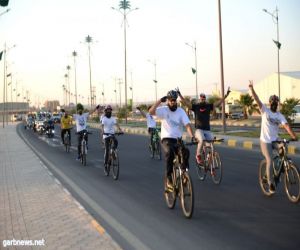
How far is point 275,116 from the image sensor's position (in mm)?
9391

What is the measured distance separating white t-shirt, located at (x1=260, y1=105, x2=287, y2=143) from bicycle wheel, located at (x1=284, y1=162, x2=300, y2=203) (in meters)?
0.69

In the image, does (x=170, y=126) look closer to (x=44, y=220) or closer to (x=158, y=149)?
(x=44, y=220)

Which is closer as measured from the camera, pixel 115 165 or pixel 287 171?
pixel 287 171

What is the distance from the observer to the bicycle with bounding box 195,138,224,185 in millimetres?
11594

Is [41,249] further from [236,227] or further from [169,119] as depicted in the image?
[169,119]

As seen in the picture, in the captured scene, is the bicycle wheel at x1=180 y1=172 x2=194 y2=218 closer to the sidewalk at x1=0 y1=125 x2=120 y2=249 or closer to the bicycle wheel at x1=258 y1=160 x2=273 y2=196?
the sidewalk at x1=0 y1=125 x2=120 y2=249

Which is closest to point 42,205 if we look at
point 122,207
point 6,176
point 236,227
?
point 122,207

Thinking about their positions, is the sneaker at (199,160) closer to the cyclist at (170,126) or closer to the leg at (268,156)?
the leg at (268,156)

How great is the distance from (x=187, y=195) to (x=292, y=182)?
6.68 ft

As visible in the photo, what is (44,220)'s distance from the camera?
784 centimetres

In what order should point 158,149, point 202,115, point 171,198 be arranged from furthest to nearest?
point 158,149
point 202,115
point 171,198

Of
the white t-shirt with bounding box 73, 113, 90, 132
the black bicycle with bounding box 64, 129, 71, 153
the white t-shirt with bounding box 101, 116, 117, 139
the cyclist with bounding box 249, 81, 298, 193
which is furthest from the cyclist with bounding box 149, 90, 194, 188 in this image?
the black bicycle with bounding box 64, 129, 71, 153

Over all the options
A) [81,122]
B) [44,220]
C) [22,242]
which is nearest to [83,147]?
[81,122]

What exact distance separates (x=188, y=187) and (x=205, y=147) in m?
3.97
